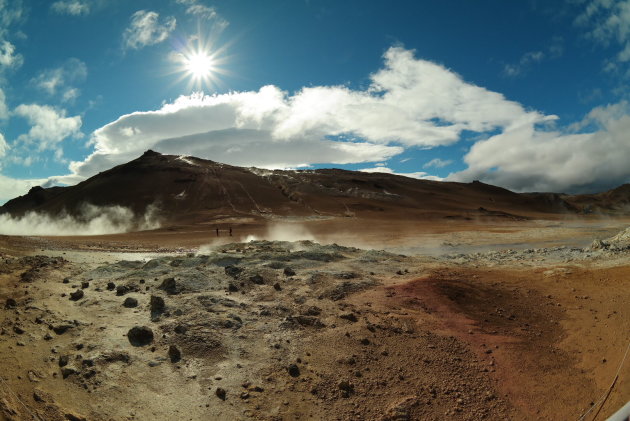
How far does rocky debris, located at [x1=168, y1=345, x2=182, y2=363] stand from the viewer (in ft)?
27.0

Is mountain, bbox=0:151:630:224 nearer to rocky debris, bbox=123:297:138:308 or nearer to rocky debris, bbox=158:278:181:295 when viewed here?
rocky debris, bbox=158:278:181:295

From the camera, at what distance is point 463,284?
1361 centimetres

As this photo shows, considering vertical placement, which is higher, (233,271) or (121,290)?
(233,271)

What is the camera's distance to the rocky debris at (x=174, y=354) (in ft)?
27.0

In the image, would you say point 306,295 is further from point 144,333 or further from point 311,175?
point 311,175

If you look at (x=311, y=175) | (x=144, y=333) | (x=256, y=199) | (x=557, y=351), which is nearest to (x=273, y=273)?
(x=144, y=333)

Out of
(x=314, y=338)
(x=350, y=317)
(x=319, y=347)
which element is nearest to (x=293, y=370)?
(x=319, y=347)

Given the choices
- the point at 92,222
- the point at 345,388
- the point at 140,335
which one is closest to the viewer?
the point at 345,388

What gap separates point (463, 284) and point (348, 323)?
5.65 metres

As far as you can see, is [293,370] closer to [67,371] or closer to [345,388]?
[345,388]

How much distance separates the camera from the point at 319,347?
9164mm

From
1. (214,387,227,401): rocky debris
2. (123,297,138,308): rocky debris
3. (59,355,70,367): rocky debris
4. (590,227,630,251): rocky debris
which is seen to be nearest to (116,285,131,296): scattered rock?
(123,297,138,308): rocky debris

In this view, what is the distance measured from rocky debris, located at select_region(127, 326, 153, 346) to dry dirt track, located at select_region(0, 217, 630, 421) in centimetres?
Answer: 27

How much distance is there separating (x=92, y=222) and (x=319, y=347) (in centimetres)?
7341
